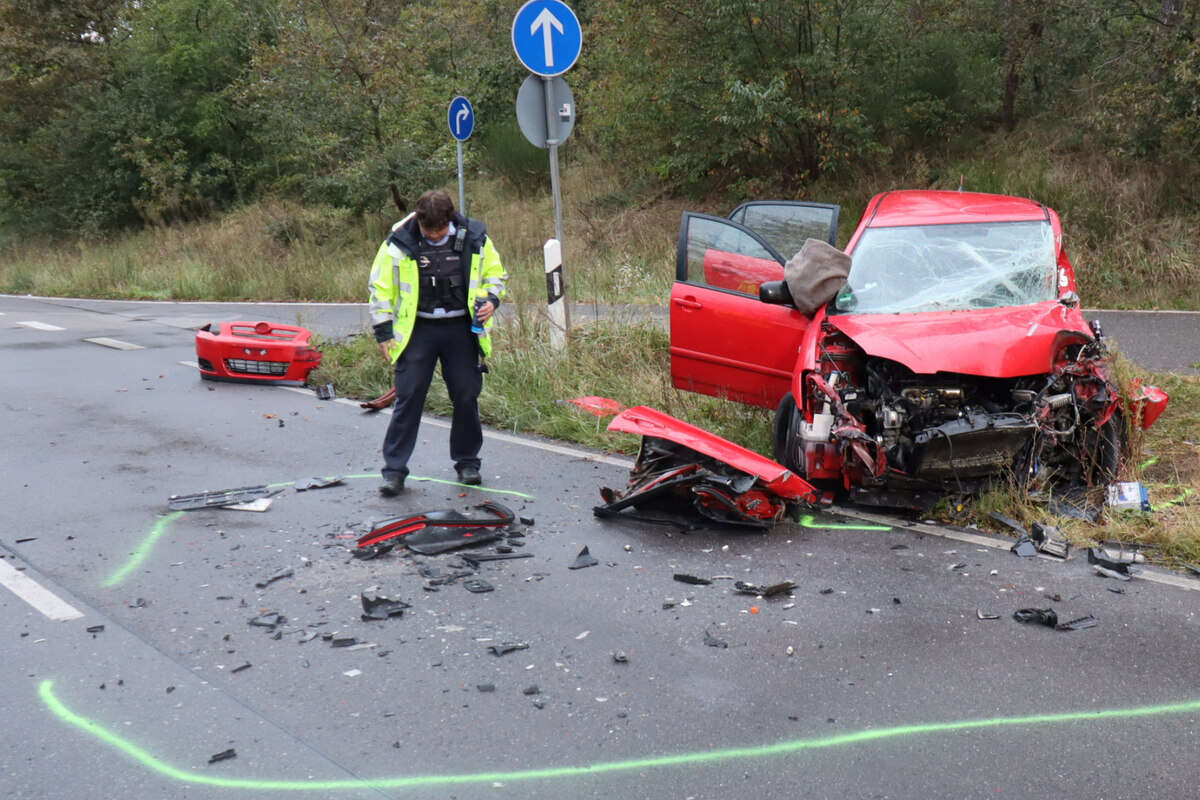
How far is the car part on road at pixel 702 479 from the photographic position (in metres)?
5.73

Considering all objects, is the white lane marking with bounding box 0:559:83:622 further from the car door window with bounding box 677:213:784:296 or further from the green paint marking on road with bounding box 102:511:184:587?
the car door window with bounding box 677:213:784:296

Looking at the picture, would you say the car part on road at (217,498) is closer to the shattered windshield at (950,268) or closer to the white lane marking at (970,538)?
the white lane marking at (970,538)

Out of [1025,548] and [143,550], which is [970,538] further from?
[143,550]

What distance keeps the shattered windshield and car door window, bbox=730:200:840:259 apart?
0.38 meters

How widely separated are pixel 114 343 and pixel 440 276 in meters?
8.78

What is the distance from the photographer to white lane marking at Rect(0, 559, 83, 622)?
4762 millimetres

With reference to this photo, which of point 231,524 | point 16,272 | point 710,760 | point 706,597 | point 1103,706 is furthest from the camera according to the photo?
point 16,272

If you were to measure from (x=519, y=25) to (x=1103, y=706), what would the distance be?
6.95m

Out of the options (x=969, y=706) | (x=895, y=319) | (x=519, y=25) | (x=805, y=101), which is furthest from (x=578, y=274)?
(x=969, y=706)

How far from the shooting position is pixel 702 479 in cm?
583

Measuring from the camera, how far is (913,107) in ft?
63.1

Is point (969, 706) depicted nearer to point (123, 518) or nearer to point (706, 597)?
point (706, 597)

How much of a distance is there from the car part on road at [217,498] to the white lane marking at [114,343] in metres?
7.31

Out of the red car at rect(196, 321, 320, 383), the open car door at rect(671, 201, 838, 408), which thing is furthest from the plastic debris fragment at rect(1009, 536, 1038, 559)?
the red car at rect(196, 321, 320, 383)
